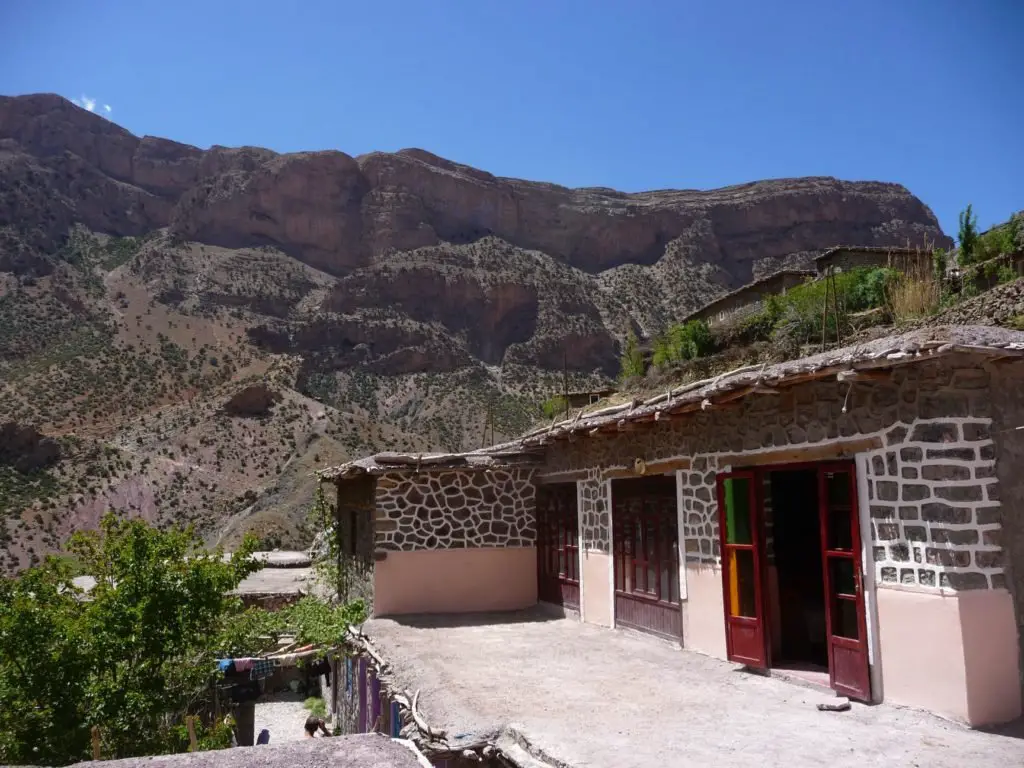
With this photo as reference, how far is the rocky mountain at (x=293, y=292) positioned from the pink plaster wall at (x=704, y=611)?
26.9 meters

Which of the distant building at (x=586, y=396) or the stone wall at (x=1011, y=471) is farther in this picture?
the distant building at (x=586, y=396)

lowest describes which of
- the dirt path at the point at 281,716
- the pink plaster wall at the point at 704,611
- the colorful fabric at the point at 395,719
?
the dirt path at the point at 281,716

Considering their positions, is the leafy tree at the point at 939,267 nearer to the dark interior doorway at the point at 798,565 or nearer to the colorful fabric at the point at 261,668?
the dark interior doorway at the point at 798,565

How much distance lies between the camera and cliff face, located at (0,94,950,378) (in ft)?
241

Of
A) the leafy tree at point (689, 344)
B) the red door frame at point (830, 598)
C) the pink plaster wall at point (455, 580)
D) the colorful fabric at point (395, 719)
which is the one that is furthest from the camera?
the leafy tree at point (689, 344)

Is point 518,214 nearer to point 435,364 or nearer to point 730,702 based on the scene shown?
point 435,364

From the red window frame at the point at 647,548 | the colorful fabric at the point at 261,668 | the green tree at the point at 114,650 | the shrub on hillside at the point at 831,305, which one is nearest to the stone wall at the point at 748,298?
the shrub on hillside at the point at 831,305

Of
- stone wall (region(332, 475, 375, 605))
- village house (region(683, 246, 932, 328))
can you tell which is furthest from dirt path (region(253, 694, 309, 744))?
village house (region(683, 246, 932, 328))

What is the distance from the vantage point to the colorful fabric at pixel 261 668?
13.5 m

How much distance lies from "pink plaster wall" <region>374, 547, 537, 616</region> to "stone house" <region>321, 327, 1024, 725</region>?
3 cm

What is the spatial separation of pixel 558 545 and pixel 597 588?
1.71m

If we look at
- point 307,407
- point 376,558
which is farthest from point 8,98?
point 376,558

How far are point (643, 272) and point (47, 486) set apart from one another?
57.6 metres

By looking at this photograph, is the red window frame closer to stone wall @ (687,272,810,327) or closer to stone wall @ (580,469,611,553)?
stone wall @ (580,469,611,553)
